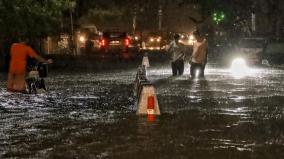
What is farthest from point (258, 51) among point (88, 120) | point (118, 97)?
point (88, 120)

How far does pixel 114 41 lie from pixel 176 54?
71.7 ft

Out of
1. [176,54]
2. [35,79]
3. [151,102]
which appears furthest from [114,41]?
[151,102]

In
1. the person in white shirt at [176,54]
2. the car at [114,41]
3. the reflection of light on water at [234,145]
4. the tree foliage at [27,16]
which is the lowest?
the reflection of light on water at [234,145]

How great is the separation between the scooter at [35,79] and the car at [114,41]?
1138 inches

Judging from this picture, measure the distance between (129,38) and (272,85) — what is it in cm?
2731

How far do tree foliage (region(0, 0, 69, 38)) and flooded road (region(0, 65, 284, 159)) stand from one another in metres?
10.5

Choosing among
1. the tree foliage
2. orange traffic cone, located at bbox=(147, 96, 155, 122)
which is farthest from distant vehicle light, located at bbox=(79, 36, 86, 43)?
orange traffic cone, located at bbox=(147, 96, 155, 122)

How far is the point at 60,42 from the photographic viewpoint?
5600 centimetres

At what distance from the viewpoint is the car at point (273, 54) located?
4225cm

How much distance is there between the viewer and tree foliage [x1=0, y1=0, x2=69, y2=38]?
112 feet

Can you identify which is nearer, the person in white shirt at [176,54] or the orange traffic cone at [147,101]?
the orange traffic cone at [147,101]

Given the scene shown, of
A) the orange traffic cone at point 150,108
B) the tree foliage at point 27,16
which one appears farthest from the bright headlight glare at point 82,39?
the orange traffic cone at point 150,108

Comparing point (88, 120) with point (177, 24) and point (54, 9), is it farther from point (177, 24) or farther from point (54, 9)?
point (177, 24)

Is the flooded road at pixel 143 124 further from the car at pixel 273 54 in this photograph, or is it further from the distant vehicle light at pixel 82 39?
the distant vehicle light at pixel 82 39
